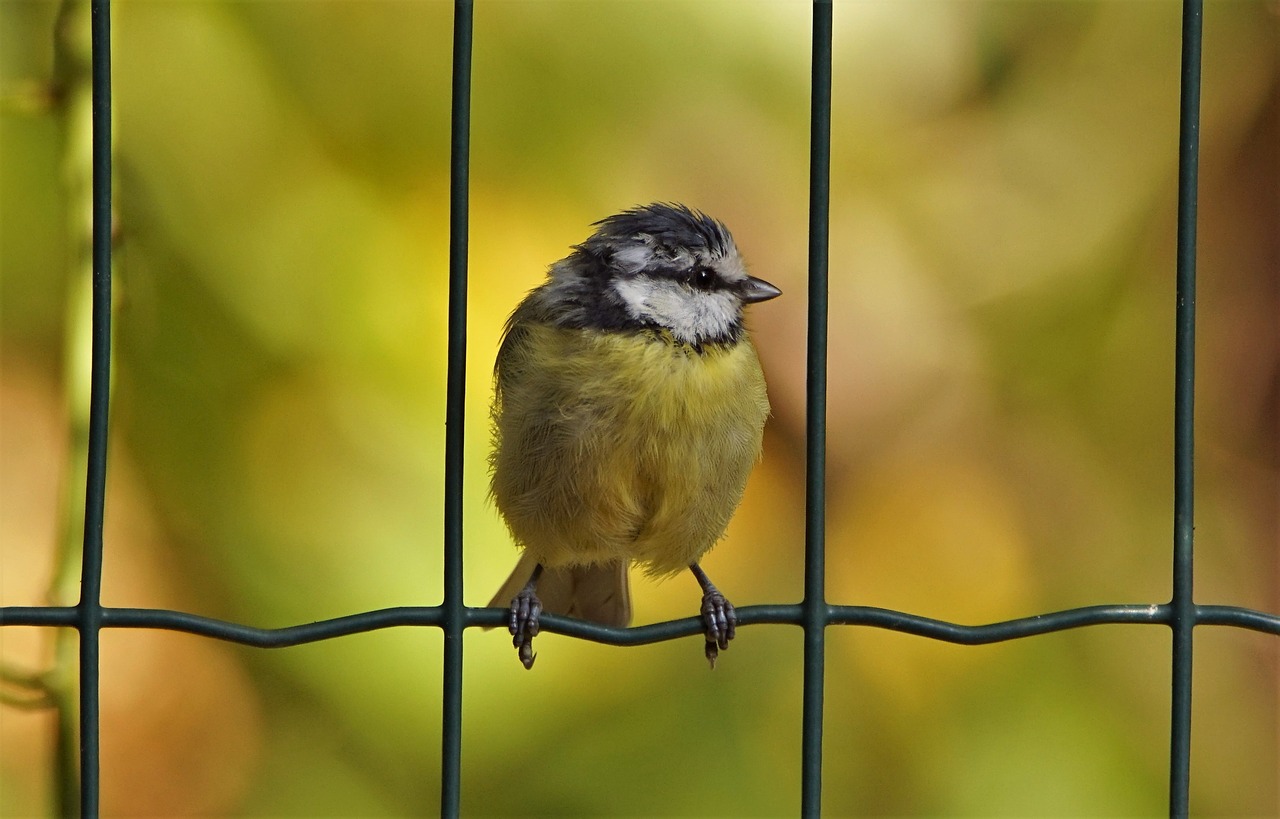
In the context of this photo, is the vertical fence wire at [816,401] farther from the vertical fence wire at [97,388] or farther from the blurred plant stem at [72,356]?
the blurred plant stem at [72,356]

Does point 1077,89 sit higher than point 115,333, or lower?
higher

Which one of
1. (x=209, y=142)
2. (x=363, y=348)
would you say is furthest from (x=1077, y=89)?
(x=209, y=142)

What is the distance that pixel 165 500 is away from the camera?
2.27 meters

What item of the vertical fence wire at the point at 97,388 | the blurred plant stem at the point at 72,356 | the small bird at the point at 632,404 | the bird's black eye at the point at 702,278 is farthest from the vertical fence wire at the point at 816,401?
the blurred plant stem at the point at 72,356

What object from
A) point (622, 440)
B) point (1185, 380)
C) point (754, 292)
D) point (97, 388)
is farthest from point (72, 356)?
point (1185, 380)

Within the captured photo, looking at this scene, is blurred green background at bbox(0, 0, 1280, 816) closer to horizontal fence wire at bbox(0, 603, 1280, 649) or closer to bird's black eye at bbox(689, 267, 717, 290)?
bird's black eye at bbox(689, 267, 717, 290)

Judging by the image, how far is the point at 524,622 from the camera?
1810mm

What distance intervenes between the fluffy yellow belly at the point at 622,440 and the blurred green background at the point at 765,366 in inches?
13.3

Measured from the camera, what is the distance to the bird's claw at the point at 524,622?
1.75 meters

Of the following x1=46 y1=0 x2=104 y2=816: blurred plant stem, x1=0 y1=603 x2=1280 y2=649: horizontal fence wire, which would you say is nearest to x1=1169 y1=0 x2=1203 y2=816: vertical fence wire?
x1=0 y1=603 x2=1280 y2=649: horizontal fence wire

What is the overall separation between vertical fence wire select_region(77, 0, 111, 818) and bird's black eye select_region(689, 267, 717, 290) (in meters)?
0.88

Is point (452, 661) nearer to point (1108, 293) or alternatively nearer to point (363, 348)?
point (363, 348)

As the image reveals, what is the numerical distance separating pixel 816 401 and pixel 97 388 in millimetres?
767

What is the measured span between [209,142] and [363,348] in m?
0.42
